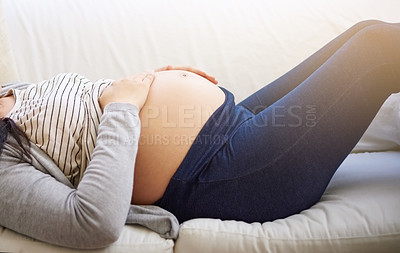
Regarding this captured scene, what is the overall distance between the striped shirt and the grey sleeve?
79mm

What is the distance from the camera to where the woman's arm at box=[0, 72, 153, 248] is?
709mm

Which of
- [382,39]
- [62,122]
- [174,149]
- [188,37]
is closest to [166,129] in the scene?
[174,149]

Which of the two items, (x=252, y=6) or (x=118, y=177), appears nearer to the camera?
(x=118, y=177)

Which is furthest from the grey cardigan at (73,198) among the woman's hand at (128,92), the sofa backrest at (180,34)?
the sofa backrest at (180,34)

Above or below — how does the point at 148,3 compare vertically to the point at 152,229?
above

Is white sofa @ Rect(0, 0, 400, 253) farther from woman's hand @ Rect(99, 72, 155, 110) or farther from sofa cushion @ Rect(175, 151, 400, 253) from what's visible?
woman's hand @ Rect(99, 72, 155, 110)

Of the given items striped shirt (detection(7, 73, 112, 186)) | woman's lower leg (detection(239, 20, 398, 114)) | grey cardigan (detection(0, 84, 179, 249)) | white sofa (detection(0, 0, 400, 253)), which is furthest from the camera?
white sofa (detection(0, 0, 400, 253))

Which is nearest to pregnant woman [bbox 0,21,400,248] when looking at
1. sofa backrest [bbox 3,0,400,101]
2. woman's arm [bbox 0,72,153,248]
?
woman's arm [bbox 0,72,153,248]

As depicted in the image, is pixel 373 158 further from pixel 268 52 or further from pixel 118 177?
pixel 118 177

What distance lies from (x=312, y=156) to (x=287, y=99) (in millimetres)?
148

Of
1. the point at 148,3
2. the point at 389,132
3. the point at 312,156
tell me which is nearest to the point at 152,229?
the point at 312,156

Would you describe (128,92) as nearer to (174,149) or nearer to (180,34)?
(174,149)

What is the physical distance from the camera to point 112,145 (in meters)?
0.77

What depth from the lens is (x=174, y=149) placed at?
868 mm
